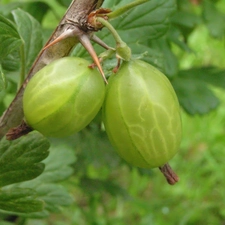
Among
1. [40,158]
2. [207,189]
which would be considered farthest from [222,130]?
[40,158]

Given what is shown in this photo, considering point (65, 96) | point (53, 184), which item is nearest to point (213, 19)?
point (53, 184)

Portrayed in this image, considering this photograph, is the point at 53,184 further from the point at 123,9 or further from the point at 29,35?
the point at 123,9

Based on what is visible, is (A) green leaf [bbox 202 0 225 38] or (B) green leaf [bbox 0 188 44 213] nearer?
(B) green leaf [bbox 0 188 44 213]

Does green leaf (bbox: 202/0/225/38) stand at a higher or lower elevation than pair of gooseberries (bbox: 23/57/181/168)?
lower

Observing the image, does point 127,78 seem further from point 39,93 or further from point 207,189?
Result: point 207,189

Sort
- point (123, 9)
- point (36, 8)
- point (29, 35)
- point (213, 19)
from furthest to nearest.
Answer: point (213, 19), point (36, 8), point (29, 35), point (123, 9)

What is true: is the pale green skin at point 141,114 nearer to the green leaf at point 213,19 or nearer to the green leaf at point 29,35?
the green leaf at point 29,35

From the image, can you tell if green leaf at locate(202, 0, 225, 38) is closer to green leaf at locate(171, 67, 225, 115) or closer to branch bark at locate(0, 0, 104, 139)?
green leaf at locate(171, 67, 225, 115)

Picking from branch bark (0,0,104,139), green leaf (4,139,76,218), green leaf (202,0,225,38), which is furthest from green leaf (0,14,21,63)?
green leaf (202,0,225,38)
